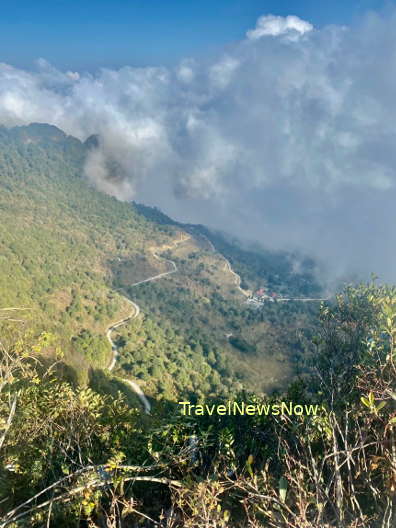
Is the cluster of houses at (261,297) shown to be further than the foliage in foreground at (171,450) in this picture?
Yes

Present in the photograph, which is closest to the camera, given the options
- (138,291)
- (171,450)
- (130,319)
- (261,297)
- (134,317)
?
(171,450)

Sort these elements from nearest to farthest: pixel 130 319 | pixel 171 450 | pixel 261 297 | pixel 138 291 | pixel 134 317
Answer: pixel 171 450, pixel 130 319, pixel 134 317, pixel 138 291, pixel 261 297

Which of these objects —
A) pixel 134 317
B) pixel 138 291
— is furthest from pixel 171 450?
pixel 138 291

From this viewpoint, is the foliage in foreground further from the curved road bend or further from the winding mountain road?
the curved road bend

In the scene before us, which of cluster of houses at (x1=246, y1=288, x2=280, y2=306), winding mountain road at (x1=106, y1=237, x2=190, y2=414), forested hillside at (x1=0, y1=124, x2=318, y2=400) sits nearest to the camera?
winding mountain road at (x1=106, y1=237, x2=190, y2=414)

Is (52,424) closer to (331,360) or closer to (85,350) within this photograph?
(331,360)

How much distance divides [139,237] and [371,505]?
14818 cm

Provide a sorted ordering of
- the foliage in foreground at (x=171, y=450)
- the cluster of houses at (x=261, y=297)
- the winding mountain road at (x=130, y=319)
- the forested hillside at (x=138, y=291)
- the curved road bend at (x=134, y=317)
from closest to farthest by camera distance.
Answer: the foliage in foreground at (x=171, y=450) < the winding mountain road at (x=130, y=319) < the curved road bend at (x=134, y=317) < the forested hillside at (x=138, y=291) < the cluster of houses at (x=261, y=297)

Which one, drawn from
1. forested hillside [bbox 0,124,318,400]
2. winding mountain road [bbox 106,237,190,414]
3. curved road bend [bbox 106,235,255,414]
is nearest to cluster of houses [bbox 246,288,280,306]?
curved road bend [bbox 106,235,255,414]

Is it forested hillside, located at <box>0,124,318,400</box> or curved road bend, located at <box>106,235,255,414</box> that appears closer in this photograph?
curved road bend, located at <box>106,235,255,414</box>

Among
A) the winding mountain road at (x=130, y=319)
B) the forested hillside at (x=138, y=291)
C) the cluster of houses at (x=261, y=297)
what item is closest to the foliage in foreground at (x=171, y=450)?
the winding mountain road at (x=130, y=319)

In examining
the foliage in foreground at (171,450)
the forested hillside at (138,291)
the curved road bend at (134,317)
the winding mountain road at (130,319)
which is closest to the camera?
the foliage in foreground at (171,450)

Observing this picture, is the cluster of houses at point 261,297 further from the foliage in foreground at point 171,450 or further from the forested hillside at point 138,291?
the foliage in foreground at point 171,450

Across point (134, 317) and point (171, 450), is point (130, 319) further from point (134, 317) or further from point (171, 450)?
point (171, 450)
